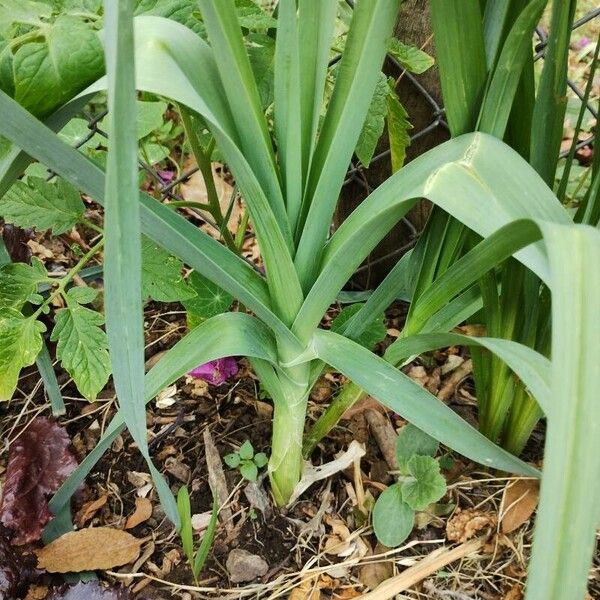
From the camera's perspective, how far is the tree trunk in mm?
1071

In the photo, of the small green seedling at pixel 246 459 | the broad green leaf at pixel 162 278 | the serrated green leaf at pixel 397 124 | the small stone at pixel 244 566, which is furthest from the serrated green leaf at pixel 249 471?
the serrated green leaf at pixel 397 124

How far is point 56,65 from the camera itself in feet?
2.09

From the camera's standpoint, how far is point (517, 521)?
105 cm

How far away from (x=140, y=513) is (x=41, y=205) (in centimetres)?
53

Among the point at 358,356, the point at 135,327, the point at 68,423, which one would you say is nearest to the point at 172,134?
the point at 68,423

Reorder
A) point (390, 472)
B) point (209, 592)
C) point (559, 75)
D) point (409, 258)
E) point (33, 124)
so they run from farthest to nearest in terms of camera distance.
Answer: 1. point (390, 472)
2. point (209, 592)
3. point (409, 258)
4. point (559, 75)
5. point (33, 124)

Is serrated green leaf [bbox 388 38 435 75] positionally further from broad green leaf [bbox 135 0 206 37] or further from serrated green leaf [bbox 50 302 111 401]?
serrated green leaf [bbox 50 302 111 401]

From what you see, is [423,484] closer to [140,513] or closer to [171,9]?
[140,513]

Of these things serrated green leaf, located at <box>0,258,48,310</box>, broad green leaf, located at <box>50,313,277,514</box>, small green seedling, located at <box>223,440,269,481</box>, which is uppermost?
serrated green leaf, located at <box>0,258,48,310</box>

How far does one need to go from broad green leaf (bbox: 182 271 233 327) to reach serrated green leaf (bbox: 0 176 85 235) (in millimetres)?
209

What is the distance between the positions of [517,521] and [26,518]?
0.78 metres

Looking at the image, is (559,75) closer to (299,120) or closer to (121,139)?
(299,120)

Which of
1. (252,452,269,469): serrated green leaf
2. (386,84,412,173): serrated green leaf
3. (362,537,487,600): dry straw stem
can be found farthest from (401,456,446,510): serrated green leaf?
(386,84,412,173): serrated green leaf

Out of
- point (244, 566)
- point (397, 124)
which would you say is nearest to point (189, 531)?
point (244, 566)
